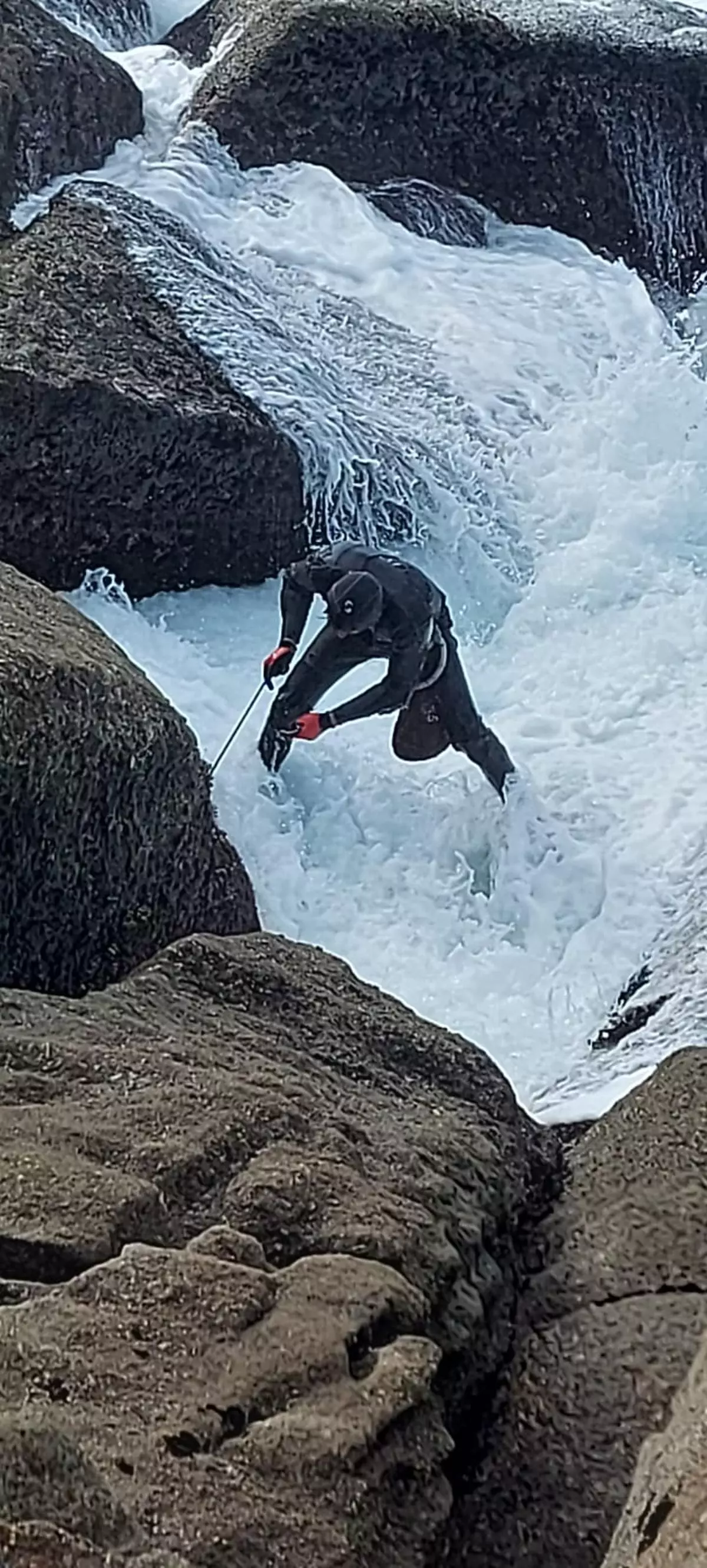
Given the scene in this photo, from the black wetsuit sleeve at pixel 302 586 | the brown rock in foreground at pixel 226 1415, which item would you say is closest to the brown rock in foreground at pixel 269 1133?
the brown rock in foreground at pixel 226 1415

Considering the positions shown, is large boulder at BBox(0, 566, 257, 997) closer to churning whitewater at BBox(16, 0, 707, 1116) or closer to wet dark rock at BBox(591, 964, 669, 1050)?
churning whitewater at BBox(16, 0, 707, 1116)

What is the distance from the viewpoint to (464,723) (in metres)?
→ 5.82

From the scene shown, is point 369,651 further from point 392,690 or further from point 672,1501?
point 672,1501

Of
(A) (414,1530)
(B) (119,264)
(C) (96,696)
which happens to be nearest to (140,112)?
(B) (119,264)

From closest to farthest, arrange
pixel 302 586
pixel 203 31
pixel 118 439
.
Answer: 1. pixel 302 586
2. pixel 118 439
3. pixel 203 31

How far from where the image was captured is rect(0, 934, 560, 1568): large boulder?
1777mm

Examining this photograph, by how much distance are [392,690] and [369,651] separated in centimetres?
20

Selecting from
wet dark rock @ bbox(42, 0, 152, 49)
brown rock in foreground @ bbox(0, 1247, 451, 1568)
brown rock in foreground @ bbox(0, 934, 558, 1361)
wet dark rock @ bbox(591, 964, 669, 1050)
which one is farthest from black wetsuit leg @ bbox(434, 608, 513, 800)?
wet dark rock @ bbox(42, 0, 152, 49)

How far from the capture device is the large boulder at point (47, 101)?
7.38m

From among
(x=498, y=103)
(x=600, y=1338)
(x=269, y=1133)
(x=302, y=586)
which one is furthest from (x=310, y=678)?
(x=498, y=103)

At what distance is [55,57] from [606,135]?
3.46 metres

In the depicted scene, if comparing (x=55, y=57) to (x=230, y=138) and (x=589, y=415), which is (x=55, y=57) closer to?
(x=230, y=138)

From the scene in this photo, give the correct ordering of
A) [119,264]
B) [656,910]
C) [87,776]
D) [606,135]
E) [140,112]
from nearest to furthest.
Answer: [87,776] → [656,910] → [119,264] → [140,112] → [606,135]

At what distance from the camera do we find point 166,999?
2.99m
